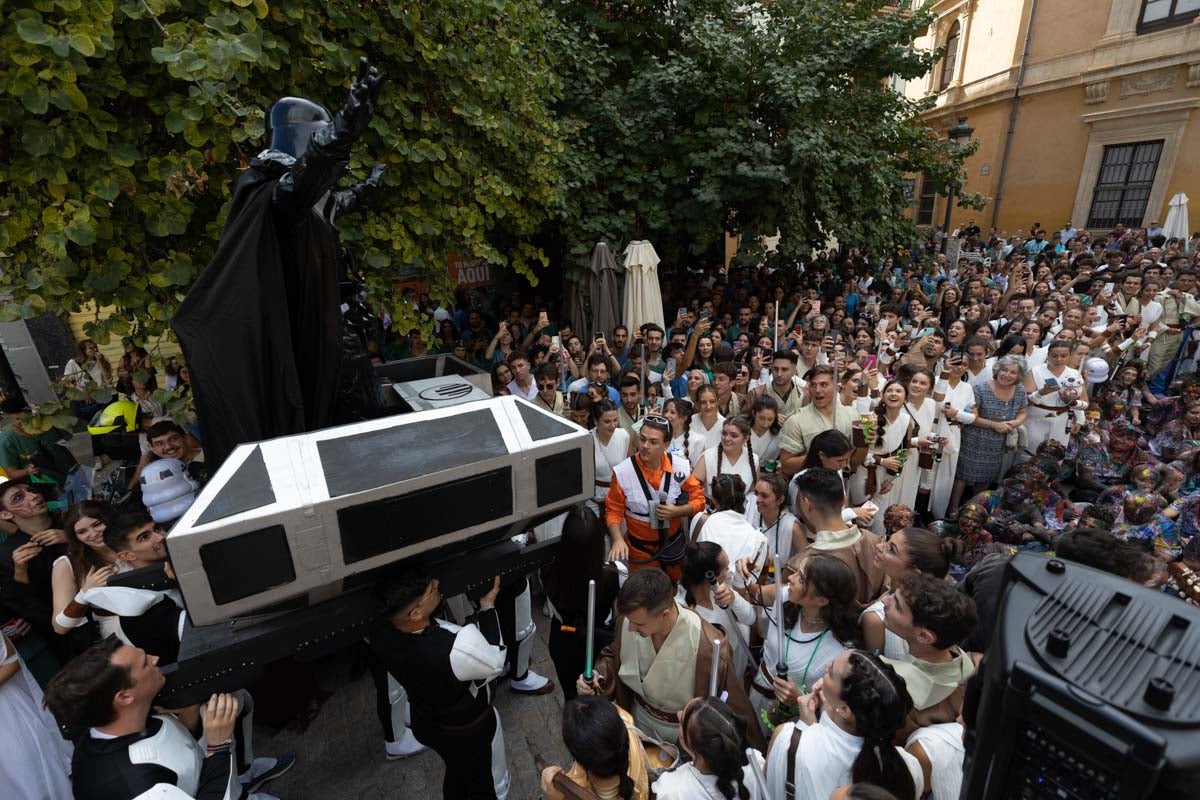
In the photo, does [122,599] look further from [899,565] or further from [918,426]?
→ [918,426]

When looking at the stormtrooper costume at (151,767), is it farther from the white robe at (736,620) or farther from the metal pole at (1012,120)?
the metal pole at (1012,120)

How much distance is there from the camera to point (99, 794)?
2119 mm

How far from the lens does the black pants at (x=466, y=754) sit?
279 cm

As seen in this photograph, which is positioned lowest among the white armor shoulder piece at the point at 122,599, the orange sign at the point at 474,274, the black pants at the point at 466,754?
the black pants at the point at 466,754

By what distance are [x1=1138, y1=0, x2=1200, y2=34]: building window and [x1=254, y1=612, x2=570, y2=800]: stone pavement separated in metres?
25.5

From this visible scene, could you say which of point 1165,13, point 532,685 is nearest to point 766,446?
point 532,685

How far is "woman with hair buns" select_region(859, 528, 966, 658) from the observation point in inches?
106

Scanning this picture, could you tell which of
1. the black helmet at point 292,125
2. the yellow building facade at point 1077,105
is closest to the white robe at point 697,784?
the black helmet at point 292,125

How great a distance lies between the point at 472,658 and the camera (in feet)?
8.40

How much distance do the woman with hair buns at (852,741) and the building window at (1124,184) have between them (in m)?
24.6

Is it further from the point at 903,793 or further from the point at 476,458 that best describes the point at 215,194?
the point at 903,793

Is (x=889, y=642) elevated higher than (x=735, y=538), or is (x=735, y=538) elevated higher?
(x=735, y=538)

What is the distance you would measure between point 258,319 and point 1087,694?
265cm

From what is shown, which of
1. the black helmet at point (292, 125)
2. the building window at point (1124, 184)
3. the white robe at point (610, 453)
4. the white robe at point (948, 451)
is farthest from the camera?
the building window at point (1124, 184)
